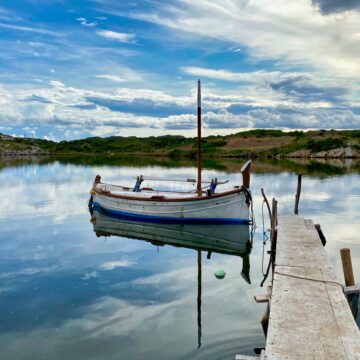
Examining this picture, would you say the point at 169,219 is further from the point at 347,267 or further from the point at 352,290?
the point at 352,290

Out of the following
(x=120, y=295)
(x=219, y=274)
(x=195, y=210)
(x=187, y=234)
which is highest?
(x=195, y=210)

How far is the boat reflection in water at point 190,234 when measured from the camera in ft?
72.7

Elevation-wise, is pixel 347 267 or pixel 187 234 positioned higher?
pixel 347 267

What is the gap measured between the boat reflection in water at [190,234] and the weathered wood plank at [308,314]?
6.20m

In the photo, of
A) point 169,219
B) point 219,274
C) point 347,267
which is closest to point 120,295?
point 219,274

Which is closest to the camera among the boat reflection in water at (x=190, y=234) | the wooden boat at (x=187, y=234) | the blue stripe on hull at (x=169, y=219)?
the boat reflection in water at (x=190, y=234)

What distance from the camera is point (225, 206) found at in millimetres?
27219

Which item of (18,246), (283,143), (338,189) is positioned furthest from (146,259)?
(283,143)

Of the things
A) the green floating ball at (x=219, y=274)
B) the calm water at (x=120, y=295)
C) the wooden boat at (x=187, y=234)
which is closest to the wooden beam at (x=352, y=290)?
the calm water at (x=120, y=295)

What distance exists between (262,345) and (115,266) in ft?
30.1

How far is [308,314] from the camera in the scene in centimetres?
905

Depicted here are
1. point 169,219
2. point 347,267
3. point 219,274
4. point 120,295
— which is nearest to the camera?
point 347,267

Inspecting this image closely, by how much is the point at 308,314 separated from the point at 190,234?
1685 centimetres

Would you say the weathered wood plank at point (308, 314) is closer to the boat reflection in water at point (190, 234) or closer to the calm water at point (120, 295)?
the calm water at point (120, 295)
